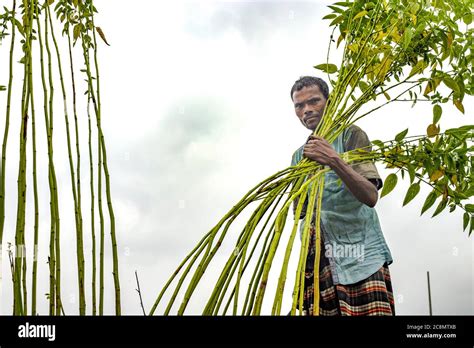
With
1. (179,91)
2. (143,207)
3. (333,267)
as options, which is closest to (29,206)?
(143,207)

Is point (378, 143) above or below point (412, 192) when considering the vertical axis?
above

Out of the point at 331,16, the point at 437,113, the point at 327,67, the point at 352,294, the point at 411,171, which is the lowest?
the point at 352,294

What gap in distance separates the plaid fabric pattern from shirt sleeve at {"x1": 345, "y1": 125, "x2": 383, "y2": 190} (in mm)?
162

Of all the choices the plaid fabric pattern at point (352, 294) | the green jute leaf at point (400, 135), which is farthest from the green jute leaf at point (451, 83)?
the plaid fabric pattern at point (352, 294)

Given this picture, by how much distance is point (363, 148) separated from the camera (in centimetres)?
122

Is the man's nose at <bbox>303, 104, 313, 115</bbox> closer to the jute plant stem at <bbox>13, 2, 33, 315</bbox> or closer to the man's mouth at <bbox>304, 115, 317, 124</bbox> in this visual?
the man's mouth at <bbox>304, 115, 317, 124</bbox>

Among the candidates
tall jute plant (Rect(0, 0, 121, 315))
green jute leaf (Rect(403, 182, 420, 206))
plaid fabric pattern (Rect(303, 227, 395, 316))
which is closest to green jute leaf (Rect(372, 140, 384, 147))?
green jute leaf (Rect(403, 182, 420, 206))

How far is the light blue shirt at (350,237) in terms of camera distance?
1213mm

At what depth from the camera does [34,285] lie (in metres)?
0.83

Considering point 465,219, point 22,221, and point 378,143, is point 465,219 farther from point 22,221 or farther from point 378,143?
point 22,221

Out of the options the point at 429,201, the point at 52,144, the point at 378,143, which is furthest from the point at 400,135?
the point at 52,144

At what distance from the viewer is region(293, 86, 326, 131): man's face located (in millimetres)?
1247

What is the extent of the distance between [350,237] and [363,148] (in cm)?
19

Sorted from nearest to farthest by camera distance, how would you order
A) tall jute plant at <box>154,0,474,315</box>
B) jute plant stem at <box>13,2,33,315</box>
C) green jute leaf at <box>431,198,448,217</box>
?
1. jute plant stem at <box>13,2,33,315</box>
2. tall jute plant at <box>154,0,474,315</box>
3. green jute leaf at <box>431,198,448,217</box>
